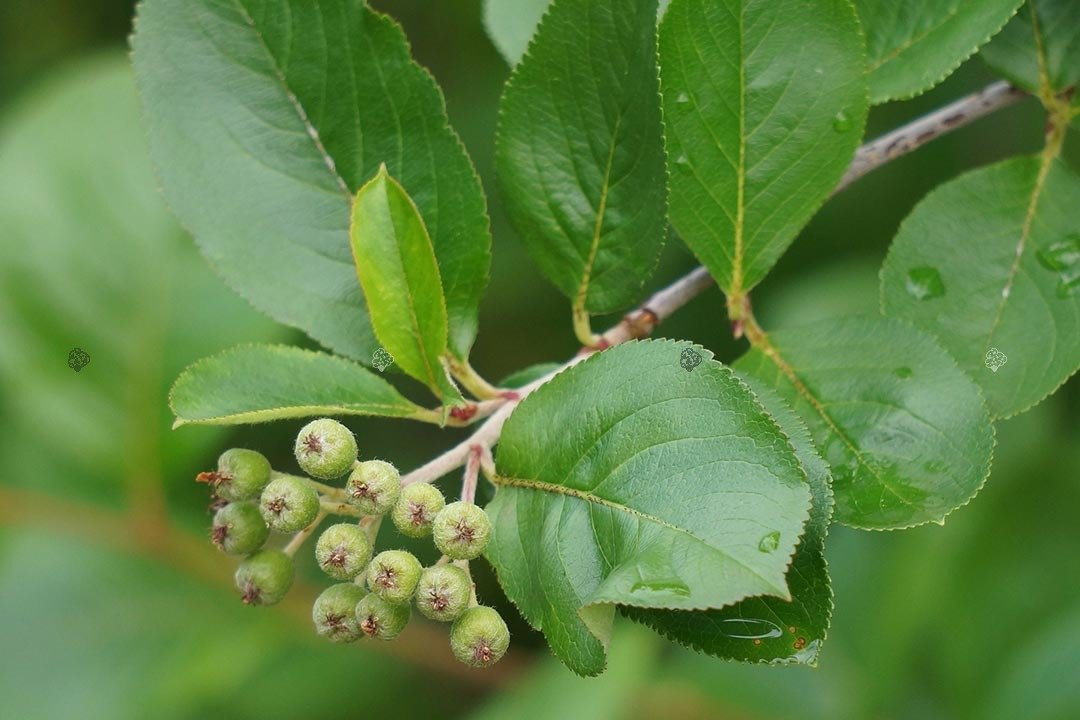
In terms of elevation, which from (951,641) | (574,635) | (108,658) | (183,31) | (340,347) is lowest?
(951,641)

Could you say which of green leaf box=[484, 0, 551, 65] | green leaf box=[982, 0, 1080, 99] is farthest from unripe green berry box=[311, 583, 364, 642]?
green leaf box=[982, 0, 1080, 99]

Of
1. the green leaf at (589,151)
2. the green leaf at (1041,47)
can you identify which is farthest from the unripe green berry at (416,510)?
the green leaf at (1041,47)

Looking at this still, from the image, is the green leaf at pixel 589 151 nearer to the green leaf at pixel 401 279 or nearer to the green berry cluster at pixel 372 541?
the green leaf at pixel 401 279

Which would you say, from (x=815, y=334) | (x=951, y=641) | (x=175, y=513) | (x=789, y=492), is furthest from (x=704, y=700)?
(x=789, y=492)

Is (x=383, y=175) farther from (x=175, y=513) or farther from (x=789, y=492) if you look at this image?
(x=175, y=513)

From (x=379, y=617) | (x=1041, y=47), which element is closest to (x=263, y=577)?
(x=379, y=617)

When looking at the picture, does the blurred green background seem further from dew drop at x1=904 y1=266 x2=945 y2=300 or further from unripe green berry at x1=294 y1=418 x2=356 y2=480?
unripe green berry at x1=294 y1=418 x2=356 y2=480
